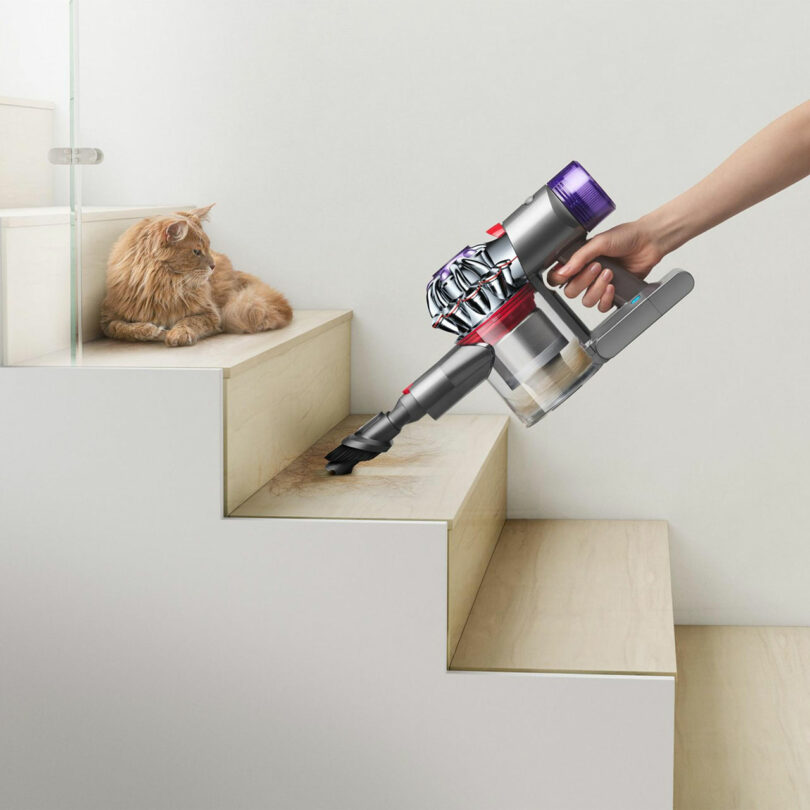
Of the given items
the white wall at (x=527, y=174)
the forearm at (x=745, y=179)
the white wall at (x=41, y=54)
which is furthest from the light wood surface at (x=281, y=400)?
the forearm at (x=745, y=179)

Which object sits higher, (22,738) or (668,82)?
(668,82)

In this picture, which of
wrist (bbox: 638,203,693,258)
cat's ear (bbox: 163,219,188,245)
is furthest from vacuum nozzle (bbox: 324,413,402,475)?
wrist (bbox: 638,203,693,258)

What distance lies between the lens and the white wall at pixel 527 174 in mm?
1920

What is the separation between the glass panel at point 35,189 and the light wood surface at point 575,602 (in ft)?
2.23

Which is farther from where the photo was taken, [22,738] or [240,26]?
[240,26]

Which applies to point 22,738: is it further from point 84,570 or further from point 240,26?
point 240,26

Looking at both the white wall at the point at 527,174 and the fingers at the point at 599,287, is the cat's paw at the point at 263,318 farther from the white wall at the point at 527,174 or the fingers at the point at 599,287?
the fingers at the point at 599,287

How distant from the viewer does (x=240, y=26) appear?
1997 mm

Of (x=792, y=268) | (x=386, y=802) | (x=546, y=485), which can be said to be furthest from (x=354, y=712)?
(x=792, y=268)

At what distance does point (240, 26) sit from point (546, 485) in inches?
39.6

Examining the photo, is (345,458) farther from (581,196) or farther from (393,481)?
(581,196)

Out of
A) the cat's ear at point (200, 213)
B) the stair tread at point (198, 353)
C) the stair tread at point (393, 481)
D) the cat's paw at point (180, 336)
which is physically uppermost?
the cat's ear at point (200, 213)

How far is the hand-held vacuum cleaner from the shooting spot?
1.10 metres

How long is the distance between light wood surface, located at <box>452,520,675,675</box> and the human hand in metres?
0.48
